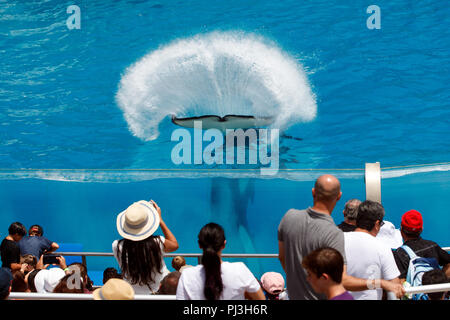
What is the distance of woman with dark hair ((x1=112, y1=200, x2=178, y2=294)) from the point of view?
3814 mm

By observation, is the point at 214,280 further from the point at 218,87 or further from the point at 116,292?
the point at 218,87

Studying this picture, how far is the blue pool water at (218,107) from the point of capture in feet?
28.2

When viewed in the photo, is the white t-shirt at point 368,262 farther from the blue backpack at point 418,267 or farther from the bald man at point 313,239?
the blue backpack at point 418,267

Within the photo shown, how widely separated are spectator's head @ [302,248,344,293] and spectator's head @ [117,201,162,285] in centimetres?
156

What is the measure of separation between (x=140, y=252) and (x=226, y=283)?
1113mm

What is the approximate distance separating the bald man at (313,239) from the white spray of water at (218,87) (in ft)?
27.0

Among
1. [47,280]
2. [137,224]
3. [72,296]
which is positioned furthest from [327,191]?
[47,280]

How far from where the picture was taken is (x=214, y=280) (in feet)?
9.77

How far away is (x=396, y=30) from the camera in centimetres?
1510

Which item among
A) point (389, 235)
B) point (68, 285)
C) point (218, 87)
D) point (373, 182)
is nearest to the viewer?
point (68, 285)

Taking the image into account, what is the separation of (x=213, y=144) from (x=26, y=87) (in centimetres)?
664

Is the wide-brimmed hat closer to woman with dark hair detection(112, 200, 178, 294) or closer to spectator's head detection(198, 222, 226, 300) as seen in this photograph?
woman with dark hair detection(112, 200, 178, 294)

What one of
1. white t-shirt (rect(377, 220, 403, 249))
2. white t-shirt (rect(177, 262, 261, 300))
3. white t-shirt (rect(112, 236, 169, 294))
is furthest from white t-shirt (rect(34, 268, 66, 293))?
white t-shirt (rect(377, 220, 403, 249))

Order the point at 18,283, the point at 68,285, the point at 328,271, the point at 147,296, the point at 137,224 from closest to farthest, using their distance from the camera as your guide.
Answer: the point at 328,271 → the point at 147,296 → the point at 137,224 → the point at 68,285 → the point at 18,283
